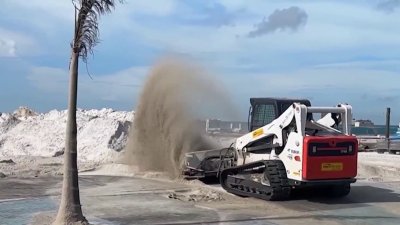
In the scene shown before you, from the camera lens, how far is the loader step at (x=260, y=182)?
15219mm

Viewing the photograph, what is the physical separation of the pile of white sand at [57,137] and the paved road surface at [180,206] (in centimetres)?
1080

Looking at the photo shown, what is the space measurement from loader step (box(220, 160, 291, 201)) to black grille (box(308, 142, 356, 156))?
1.08 metres

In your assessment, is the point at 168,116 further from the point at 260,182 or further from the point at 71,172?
the point at 71,172

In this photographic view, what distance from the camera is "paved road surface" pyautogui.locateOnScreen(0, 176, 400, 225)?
12.7m

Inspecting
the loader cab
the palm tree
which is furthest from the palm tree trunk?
the loader cab

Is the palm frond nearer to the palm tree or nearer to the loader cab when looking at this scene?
the palm tree

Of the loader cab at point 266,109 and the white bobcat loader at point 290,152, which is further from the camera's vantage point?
the loader cab at point 266,109

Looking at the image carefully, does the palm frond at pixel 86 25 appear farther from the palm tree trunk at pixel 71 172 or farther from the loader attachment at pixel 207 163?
the loader attachment at pixel 207 163

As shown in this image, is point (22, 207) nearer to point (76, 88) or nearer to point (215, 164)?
point (76, 88)

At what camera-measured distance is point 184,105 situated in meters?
22.1

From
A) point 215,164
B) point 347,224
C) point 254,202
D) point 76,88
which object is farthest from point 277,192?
point 76,88

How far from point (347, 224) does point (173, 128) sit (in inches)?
399

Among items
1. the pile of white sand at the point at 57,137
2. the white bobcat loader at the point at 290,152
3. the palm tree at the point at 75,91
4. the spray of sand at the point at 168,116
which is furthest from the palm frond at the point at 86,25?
the pile of white sand at the point at 57,137

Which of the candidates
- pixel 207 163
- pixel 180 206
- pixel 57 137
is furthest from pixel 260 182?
pixel 57 137
